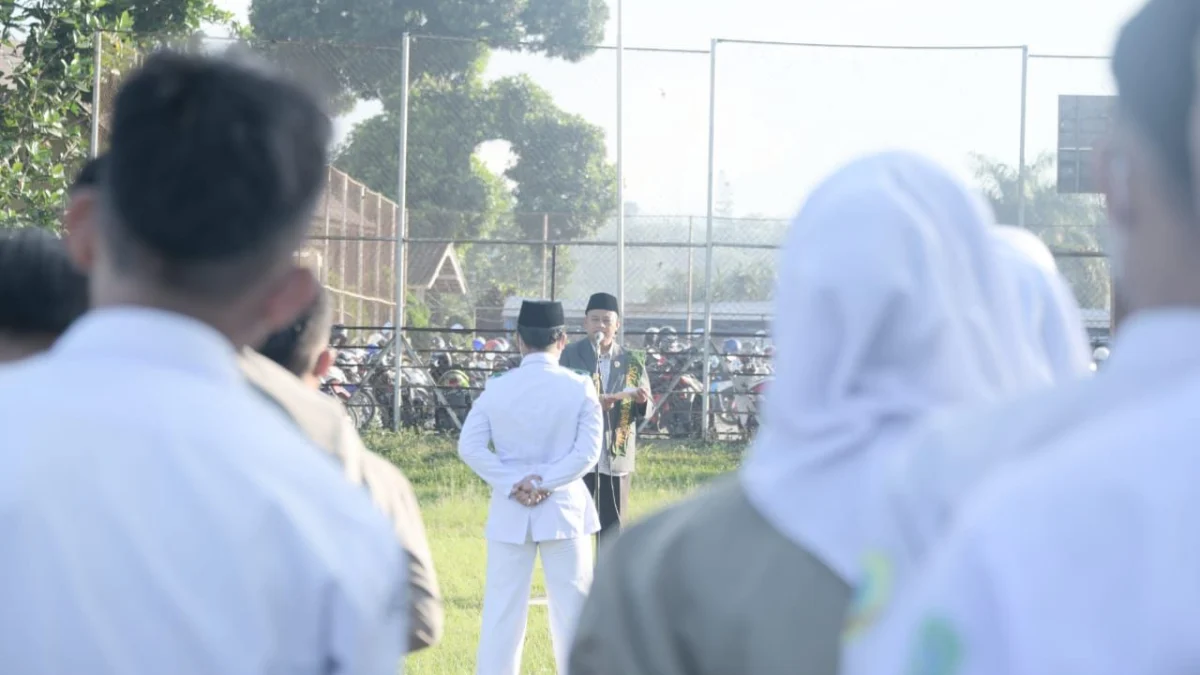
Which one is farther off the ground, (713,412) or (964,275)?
(964,275)

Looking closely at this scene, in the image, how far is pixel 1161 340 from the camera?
3.26ft

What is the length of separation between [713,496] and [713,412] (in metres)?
14.5

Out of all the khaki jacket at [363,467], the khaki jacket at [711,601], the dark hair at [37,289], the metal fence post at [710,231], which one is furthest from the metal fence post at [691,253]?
the khaki jacket at [711,601]

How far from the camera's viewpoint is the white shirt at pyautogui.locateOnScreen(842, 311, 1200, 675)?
996 mm

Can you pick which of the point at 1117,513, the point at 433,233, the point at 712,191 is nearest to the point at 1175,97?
the point at 1117,513

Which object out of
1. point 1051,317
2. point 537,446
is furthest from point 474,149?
point 1051,317

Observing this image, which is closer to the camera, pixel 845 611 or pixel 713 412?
pixel 845 611

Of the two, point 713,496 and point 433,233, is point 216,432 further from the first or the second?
point 433,233

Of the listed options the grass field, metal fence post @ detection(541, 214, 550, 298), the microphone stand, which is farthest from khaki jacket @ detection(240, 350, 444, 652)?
metal fence post @ detection(541, 214, 550, 298)

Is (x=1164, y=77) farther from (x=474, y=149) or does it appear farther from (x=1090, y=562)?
(x=474, y=149)

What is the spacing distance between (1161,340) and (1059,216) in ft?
48.4

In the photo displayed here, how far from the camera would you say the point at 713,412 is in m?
16.3

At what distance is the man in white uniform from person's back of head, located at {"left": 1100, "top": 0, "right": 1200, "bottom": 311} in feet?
19.7

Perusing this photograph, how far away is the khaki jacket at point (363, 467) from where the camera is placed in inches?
104
